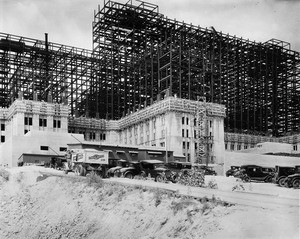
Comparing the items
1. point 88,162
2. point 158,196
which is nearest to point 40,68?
point 88,162

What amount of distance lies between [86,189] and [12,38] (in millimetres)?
69624

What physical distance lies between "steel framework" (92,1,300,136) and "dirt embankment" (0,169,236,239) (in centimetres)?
5252

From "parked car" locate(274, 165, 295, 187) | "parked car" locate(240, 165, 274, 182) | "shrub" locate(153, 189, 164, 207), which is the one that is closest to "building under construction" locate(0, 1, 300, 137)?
"parked car" locate(240, 165, 274, 182)

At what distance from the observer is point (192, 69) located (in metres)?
88.5

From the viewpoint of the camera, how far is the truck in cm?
4203

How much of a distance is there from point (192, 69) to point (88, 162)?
50590 mm

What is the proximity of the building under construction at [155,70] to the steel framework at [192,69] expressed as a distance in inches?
9.3

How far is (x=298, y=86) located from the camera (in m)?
116

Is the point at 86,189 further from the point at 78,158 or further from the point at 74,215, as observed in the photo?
the point at 78,158

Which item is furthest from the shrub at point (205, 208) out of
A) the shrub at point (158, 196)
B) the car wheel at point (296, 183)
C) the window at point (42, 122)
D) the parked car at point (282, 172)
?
the window at point (42, 122)

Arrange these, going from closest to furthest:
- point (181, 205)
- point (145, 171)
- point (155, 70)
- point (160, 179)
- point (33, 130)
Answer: point (181, 205) → point (160, 179) → point (145, 171) → point (33, 130) → point (155, 70)

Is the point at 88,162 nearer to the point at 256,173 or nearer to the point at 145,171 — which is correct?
the point at 145,171

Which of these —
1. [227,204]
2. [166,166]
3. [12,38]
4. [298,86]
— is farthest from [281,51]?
[227,204]

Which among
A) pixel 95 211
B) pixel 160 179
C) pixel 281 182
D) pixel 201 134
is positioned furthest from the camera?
pixel 201 134
